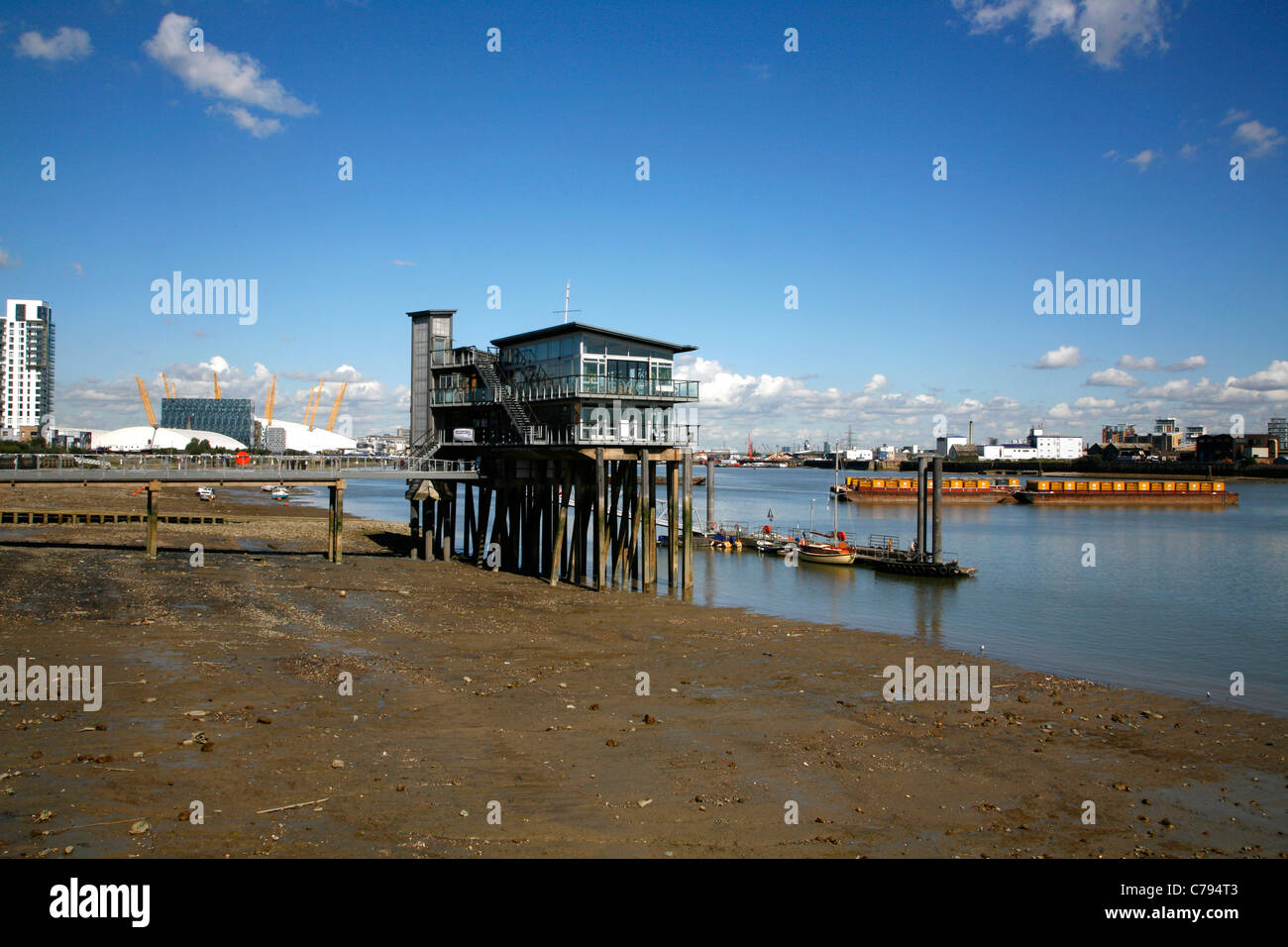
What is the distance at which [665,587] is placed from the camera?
39625 mm

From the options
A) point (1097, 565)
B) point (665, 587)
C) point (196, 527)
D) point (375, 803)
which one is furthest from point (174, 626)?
point (1097, 565)

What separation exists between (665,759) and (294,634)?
1278 centimetres

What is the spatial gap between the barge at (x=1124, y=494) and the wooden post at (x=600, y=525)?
95.5 m

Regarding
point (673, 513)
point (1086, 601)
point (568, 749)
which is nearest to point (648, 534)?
point (673, 513)

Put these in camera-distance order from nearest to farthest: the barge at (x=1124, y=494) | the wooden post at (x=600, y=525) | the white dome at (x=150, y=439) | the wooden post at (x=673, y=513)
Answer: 1. the wooden post at (x=600, y=525)
2. the wooden post at (x=673, y=513)
3. the barge at (x=1124, y=494)
4. the white dome at (x=150, y=439)

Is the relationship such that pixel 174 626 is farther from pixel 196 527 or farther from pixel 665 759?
pixel 196 527

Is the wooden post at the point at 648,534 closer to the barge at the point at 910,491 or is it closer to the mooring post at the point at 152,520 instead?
the mooring post at the point at 152,520

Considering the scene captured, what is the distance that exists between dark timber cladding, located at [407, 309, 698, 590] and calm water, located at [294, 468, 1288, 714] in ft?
17.8

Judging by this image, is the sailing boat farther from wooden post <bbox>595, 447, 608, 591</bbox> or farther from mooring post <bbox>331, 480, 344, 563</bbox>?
mooring post <bbox>331, 480, 344, 563</bbox>

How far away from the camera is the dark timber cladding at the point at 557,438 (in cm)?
3431

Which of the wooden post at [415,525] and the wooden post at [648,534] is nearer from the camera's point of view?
the wooden post at [648,534]

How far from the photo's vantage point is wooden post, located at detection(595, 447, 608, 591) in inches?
1300

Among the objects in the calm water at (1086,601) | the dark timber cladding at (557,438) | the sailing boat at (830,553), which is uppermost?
the dark timber cladding at (557,438)

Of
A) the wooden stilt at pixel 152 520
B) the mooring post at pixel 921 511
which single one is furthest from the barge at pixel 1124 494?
the wooden stilt at pixel 152 520
